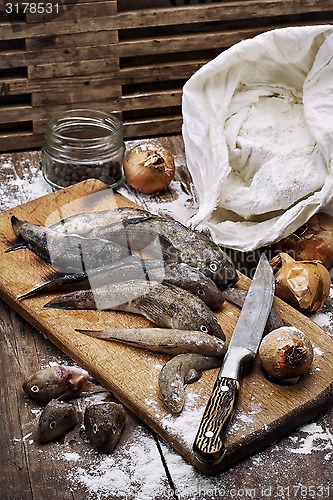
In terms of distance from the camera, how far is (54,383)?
104 cm

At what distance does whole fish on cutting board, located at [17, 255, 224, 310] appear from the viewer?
1.17 meters

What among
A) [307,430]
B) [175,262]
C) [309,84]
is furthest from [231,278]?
[309,84]

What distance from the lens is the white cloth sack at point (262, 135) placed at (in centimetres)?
132

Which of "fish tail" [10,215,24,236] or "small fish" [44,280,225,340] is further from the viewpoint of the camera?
"fish tail" [10,215,24,236]

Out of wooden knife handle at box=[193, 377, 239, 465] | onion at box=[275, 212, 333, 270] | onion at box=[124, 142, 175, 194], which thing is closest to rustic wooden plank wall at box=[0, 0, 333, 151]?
onion at box=[124, 142, 175, 194]

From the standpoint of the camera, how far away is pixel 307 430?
3.40ft

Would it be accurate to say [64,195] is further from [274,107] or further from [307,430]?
[307,430]

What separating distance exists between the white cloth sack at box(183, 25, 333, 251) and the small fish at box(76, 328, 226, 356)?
28 cm

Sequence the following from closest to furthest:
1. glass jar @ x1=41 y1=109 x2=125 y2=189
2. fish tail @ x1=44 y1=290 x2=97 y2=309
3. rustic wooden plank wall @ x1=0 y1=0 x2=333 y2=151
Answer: fish tail @ x1=44 y1=290 x2=97 y2=309
glass jar @ x1=41 y1=109 x2=125 y2=189
rustic wooden plank wall @ x1=0 y1=0 x2=333 y2=151

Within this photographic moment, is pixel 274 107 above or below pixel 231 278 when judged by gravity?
above

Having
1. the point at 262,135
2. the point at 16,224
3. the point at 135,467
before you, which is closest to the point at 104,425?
the point at 135,467

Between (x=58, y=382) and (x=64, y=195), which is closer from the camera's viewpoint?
(x=58, y=382)

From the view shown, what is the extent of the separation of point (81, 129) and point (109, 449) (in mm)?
745

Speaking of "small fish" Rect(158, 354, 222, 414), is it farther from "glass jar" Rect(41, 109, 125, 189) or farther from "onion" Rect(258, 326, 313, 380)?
"glass jar" Rect(41, 109, 125, 189)
